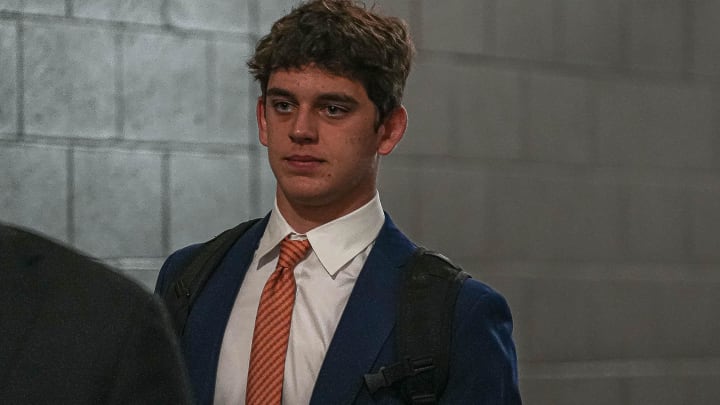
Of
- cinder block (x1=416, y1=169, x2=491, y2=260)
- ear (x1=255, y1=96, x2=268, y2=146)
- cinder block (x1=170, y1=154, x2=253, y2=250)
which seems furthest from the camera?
cinder block (x1=416, y1=169, x2=491, y2=260)

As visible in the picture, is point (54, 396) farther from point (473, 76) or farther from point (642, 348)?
point (642, 348)

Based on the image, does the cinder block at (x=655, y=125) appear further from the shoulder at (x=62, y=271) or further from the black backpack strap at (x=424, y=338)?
the shoulder at (x=62, y=271)

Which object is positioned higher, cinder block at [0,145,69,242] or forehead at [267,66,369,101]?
forehead at [267,66,369,101]

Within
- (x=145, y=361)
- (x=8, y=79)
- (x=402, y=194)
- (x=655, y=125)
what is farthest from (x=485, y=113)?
(x=145, y=361)

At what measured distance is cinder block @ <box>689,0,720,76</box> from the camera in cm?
376

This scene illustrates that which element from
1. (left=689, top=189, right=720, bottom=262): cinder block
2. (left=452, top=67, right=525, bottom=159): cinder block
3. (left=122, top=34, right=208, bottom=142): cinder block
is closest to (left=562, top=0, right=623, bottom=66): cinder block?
(left=452, top=67, right=525, bottom=159): cinder block

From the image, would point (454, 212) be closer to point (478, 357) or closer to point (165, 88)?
point (165, 88)

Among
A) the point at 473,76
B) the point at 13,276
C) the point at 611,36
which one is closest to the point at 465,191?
the point at 473,76

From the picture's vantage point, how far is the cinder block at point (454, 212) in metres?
3.21

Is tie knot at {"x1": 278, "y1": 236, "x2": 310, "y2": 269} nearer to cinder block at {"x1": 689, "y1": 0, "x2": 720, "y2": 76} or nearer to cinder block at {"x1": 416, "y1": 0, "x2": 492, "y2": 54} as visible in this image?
cinder block at {"x1": 416, "y1": 0, "x2": 492, "y2": 54}

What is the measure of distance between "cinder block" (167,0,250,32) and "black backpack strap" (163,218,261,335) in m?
0.96

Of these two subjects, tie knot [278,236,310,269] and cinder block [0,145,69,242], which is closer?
tie knot [278,236,310,269]

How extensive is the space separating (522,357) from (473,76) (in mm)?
676

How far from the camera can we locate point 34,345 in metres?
0.59
